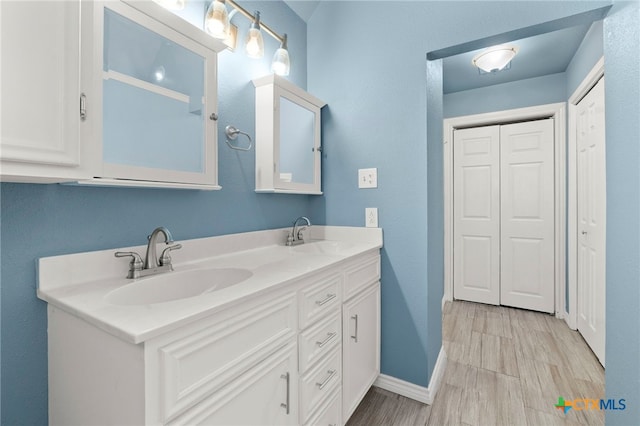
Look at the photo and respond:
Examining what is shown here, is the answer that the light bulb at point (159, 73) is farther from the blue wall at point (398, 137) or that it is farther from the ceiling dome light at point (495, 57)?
the ceiling dome light at point (495, 57)

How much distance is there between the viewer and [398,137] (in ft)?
5.70

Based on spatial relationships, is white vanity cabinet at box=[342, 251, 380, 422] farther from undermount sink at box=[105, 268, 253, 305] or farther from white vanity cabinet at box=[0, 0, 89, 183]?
white vanity cabinet at box=[0, 0, 89, 183]

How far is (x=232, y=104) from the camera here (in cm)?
151

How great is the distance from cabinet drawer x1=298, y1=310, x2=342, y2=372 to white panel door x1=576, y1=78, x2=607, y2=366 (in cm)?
195

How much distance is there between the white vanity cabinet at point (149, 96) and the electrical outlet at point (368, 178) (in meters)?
0.93

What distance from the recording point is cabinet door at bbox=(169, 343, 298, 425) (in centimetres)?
74

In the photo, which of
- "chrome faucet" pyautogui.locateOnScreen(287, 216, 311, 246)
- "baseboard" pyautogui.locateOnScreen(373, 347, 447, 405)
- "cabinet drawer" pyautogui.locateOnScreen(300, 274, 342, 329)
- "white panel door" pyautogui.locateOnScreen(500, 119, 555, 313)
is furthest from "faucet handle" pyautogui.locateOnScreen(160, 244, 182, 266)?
"white panel door" pyautogui.locateOnScreen(500, 119, 555, 313)

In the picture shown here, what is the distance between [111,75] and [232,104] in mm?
604

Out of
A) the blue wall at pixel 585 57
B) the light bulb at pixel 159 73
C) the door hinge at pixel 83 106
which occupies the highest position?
the blue wall at pixel 585 57

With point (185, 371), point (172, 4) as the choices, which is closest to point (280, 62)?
point (172, 4)

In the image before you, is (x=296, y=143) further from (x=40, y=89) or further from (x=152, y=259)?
(x=40, y=89)

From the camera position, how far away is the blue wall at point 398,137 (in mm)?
1657

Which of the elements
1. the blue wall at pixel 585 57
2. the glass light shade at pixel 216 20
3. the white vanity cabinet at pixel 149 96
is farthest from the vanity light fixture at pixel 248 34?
the blue wall at pixel 585 57

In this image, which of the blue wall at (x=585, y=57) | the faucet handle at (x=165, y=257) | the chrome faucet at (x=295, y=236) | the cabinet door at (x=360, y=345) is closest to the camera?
the faucet handle at (x=165, y=257)
